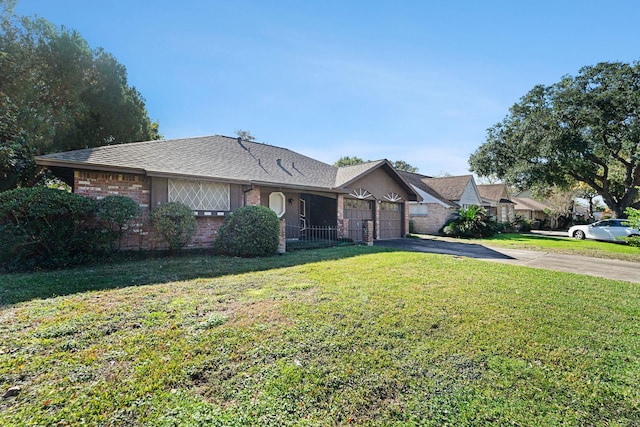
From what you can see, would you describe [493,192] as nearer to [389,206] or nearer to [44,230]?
[389,206]

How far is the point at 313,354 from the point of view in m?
3.36

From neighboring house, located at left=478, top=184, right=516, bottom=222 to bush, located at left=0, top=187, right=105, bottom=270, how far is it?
3145 cm

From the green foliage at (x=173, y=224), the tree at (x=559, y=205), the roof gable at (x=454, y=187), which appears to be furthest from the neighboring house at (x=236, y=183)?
the tree at (x=559, y=205)

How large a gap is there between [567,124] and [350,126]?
16341mm

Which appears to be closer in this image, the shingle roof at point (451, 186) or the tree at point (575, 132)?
the tree at point (575, 132)

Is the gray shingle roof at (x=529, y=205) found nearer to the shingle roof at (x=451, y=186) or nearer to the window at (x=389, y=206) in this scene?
the shingle roof at (x=451, y=186)

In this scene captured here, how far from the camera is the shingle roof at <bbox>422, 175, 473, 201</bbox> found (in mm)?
25000

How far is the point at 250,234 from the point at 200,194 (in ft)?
9.42

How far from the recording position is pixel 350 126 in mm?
17797

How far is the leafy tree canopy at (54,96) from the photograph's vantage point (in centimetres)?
1198

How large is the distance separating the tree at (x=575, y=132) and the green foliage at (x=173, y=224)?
23417 mm

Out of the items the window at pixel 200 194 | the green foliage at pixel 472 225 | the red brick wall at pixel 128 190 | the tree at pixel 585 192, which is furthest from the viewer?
the tree at pixel 585 192

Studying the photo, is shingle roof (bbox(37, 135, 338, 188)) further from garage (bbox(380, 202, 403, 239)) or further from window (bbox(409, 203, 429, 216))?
window (bbox(409, 203, 429, 216))

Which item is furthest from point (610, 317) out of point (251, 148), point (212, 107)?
point (212, 107)
